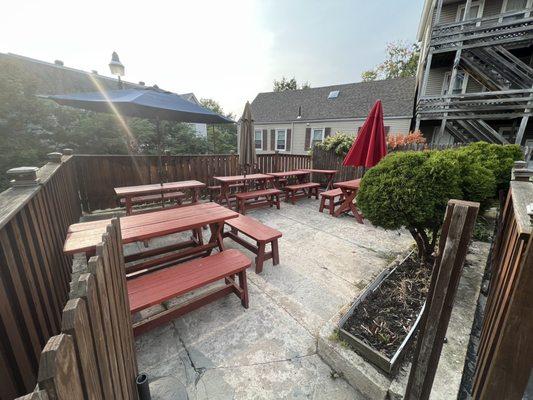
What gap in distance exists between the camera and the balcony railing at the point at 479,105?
33.8ft

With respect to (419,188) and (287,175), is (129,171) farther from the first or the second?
(419,188)

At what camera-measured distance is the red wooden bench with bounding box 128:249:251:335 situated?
2.05 meters

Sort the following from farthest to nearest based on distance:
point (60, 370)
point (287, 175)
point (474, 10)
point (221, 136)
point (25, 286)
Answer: point (221, 136) < point (474, 10) < point (287, 175) < point (25, 286) < point (60, 370)

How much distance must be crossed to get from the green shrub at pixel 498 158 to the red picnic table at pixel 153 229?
13.5ft

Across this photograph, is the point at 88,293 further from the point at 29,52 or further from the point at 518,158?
the point at 29,52

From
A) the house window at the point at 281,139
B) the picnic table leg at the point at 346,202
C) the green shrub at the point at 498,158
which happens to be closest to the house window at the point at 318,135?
the house window at the point at 281,139

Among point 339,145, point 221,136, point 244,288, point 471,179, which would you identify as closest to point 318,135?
point 221,136

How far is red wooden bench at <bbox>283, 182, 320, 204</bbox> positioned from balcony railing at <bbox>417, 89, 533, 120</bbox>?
8.88 meters

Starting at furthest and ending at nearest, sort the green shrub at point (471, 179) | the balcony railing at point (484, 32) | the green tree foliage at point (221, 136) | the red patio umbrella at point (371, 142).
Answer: the green tree foliage at point (221, 136), the balcony railing at point (484, 32), the red patio umbrella at point (371, 142), the green shrub at point (471, 179)

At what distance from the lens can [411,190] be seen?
2.57 m

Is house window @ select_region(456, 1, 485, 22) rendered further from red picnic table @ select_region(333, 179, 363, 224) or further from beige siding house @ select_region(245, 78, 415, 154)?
red picnic table @ select_region(333, 179, 363, 224)

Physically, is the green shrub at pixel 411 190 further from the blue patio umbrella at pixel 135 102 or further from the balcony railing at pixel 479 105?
the balcony railing at pixel 479 105

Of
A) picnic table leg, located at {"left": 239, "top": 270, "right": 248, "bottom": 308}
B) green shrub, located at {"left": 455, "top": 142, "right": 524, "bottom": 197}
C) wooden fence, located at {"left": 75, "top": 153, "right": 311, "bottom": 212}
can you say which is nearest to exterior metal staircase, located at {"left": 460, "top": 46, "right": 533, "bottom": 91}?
green shrub, located at {"left": 455, "top": 142, "right": 524, "bottom": 197}

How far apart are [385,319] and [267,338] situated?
1.13 metres
